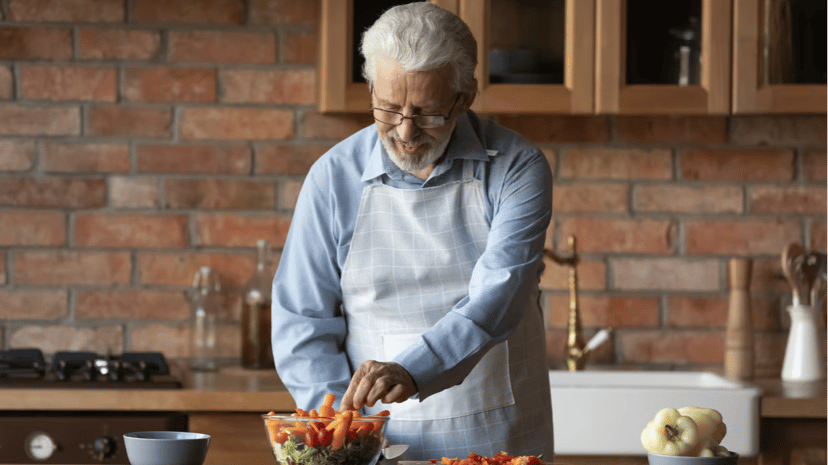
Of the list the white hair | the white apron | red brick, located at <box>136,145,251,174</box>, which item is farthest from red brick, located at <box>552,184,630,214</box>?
the white hair

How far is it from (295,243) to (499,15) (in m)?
1.00

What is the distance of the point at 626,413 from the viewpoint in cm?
193

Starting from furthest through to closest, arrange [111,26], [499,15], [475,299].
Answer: [111,26]
[499,15]
[475,299]

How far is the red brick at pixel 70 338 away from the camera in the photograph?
2424mm

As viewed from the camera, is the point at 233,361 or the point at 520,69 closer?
the point at 520,69

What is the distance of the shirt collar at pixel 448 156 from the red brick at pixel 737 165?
3.70 ft

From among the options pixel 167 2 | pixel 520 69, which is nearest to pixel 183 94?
pixel 167 2

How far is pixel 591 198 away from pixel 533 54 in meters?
0.46

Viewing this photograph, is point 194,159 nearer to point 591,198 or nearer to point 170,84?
point 170,84

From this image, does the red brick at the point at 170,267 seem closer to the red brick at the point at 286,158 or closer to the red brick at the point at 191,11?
the red brick at the point at 286,158

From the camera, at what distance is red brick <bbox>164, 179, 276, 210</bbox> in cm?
246

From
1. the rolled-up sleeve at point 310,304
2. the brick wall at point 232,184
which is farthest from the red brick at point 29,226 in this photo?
the rolled-up sleeve at point 310,304

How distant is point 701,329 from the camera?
249 centimetres

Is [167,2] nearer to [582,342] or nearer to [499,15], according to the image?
[499,15]
